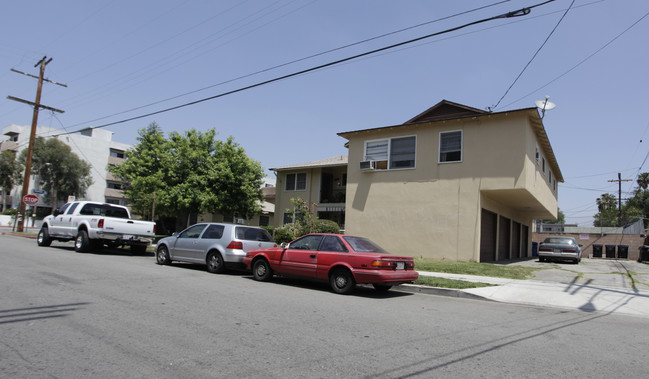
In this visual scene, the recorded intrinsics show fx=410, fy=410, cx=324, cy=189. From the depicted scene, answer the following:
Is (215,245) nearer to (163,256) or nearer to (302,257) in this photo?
(163,256)

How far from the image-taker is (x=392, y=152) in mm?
18938

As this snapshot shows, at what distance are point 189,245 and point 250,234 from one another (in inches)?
81.5

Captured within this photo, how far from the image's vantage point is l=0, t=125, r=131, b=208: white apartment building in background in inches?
2239

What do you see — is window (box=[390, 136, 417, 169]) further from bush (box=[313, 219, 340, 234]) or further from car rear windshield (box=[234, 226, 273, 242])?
car rear windshield (box=[234, 226, 273, 242])

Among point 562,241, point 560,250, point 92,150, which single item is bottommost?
point 560,250

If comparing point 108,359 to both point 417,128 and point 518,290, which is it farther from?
point 417,128

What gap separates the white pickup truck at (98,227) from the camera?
15016 mm

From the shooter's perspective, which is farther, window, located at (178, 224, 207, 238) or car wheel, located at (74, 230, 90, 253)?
car wheel, located at (74, 230, 90, 253)

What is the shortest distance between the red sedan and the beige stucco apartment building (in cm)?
768

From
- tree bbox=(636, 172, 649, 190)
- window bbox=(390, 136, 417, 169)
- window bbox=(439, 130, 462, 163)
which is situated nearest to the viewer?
window bbox=(439, 130, 462, 163)

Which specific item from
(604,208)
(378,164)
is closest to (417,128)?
(378,164)

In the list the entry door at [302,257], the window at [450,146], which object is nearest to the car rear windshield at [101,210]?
the entry door at [302,257]

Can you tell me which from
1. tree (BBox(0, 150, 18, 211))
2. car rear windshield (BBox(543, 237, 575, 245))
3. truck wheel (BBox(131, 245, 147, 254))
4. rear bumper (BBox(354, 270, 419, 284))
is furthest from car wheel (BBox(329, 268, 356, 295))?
tree (BBox(0, 150, 18, 211))

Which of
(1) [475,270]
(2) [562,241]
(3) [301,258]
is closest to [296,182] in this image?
(2) [562,241]
